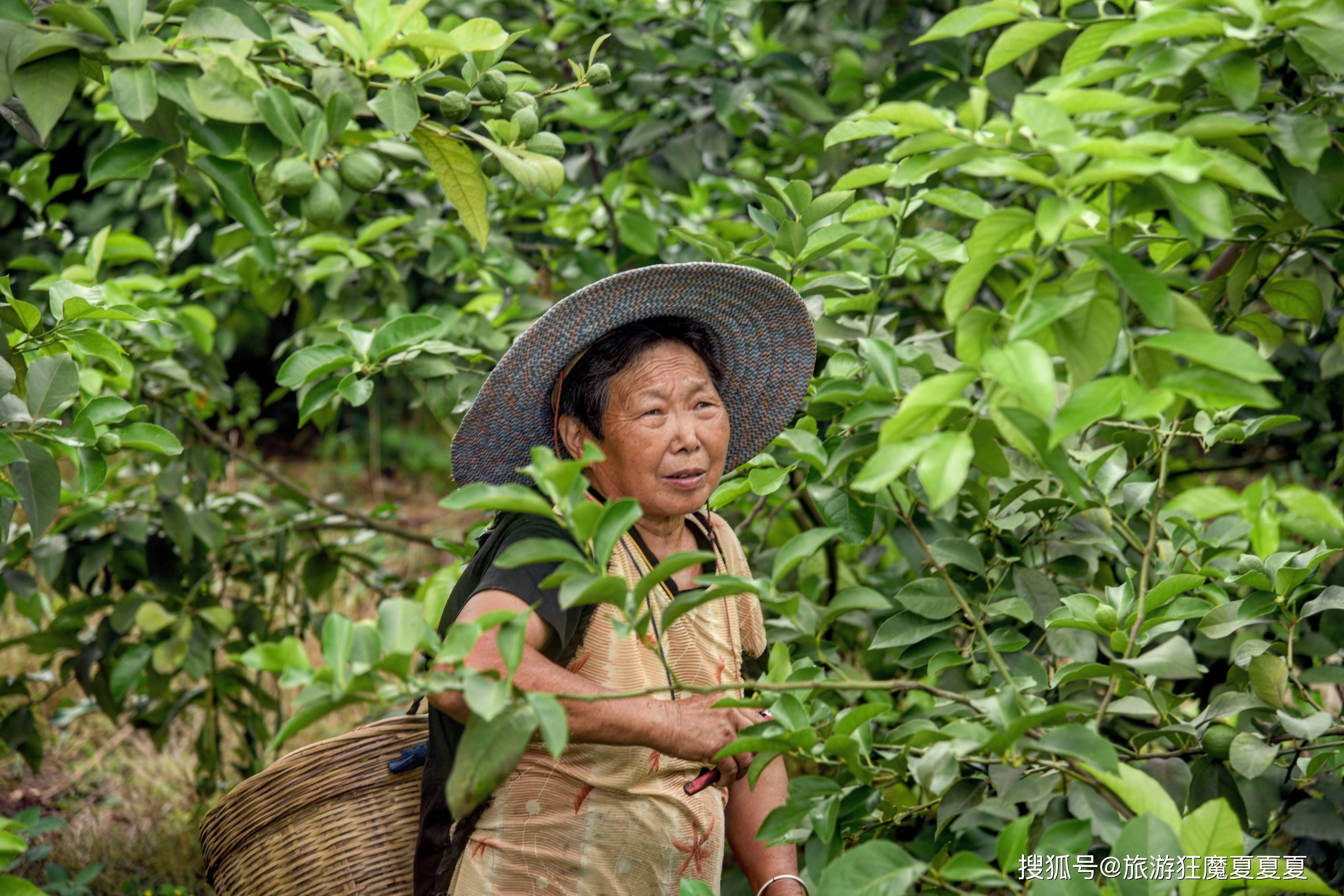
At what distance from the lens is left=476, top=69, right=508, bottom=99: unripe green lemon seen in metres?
1.53

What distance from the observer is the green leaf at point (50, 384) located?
1.50 meters

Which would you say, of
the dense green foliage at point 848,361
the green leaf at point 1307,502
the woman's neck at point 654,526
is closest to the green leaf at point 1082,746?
the dense green foliage at point 848,361

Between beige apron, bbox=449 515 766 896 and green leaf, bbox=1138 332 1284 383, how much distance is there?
2.42 ft

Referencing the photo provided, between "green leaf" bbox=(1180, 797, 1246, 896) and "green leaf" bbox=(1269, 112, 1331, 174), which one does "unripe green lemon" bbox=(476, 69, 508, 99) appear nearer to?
"green leaf" bbox=(1269, 112, 1331, 174)

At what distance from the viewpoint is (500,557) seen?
3.15ft

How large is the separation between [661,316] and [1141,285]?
0.76 meters

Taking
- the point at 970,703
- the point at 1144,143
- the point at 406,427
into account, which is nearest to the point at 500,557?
the point at 970,703

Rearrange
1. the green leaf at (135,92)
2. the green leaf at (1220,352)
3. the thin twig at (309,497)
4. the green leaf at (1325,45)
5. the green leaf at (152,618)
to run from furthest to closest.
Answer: the thin twig at (309,497)
the green leaf at (152,618)
the green leaf at (135,92)
the green leaf at (1325,45)
the green leaf at (1220,352)

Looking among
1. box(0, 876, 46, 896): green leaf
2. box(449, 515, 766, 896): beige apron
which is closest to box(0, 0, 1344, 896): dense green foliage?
box(449, 515, 766, 896): beige apron

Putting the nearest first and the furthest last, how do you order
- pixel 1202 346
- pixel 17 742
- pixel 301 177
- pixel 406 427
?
pixel 1202 346 → pixel 301 177 → pixel 17 742 → pixel 406 427

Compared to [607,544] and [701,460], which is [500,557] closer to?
[607,544]

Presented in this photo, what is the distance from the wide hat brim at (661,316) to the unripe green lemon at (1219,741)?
0.70 meters

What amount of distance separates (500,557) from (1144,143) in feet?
2.03

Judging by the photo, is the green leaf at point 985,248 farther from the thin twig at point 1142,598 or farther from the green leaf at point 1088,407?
the thin twig at point 1142,598
